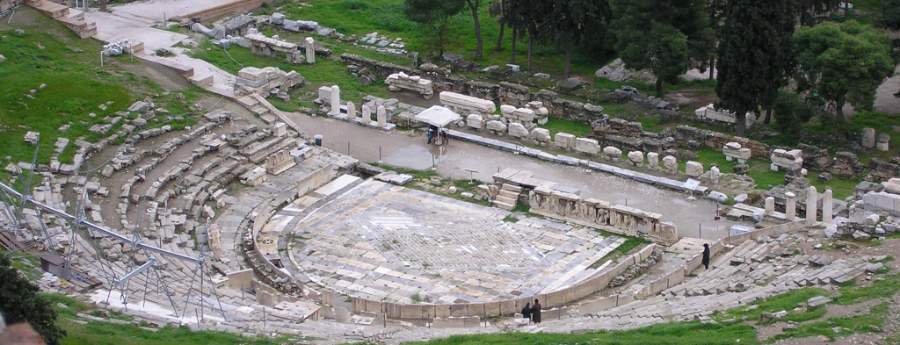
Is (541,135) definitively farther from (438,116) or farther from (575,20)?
(575,20)

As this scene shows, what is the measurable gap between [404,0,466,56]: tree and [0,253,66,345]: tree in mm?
40549

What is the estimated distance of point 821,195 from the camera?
197ft

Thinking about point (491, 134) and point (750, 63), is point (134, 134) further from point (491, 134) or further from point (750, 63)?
point (750, 63)

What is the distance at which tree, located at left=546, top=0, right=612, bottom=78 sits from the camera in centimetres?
7225

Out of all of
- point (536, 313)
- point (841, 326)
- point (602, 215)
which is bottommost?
point (536, 313)

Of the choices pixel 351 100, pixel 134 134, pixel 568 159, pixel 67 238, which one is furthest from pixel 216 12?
pixel 67 238

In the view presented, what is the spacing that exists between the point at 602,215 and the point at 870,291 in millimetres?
13974

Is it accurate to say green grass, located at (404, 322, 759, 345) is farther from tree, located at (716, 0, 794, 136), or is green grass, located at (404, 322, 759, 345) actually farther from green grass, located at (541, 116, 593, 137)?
green grass, located at (541, 116, 593, 137)

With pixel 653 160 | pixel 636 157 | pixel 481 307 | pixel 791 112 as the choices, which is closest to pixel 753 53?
pixel 791 112

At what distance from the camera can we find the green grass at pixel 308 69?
73.4 m

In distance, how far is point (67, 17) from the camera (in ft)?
247

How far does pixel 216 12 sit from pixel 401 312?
37.1 metres

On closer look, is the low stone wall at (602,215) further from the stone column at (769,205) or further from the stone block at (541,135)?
the stone block at (541,135)

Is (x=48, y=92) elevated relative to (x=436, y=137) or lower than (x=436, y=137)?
elevated
